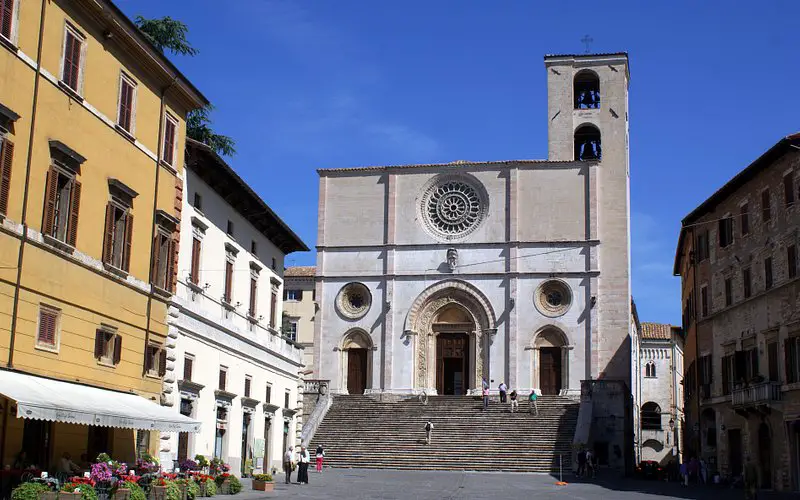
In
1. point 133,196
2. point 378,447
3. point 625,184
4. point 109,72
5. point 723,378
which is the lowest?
point 378,447

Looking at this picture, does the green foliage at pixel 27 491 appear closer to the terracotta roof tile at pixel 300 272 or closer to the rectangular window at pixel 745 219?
the rectangular window at pixel 745 219

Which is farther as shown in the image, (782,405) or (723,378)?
(723,378)

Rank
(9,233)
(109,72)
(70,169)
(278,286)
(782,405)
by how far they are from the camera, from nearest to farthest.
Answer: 1. (9,233)
2. (70,169)
3. (109,72)
4. (782,405)
5. (278,286)

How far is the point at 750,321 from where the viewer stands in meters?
39.0

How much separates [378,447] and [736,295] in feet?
52.8

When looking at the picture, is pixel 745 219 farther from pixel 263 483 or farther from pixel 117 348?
A: pixel 117 348

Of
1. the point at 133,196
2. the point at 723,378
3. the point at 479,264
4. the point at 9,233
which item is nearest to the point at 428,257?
the point at 479,264

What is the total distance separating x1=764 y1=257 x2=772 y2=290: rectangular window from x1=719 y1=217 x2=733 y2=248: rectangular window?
4517 millimetres

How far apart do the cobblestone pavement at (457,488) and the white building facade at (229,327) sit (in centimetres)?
196

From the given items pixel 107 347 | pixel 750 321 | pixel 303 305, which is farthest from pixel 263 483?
pixel 303 305

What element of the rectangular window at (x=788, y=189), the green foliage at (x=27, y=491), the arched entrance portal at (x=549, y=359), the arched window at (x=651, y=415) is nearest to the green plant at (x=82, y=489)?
the green foliage at (x=27, y=491)

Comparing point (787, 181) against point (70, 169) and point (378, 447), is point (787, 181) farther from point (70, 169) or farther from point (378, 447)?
point (70, 169)

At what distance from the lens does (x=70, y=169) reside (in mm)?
21016

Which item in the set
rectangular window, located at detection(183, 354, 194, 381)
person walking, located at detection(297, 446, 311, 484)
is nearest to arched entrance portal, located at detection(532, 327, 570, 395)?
person walking, located at detection(297, 446, 311, 484)
